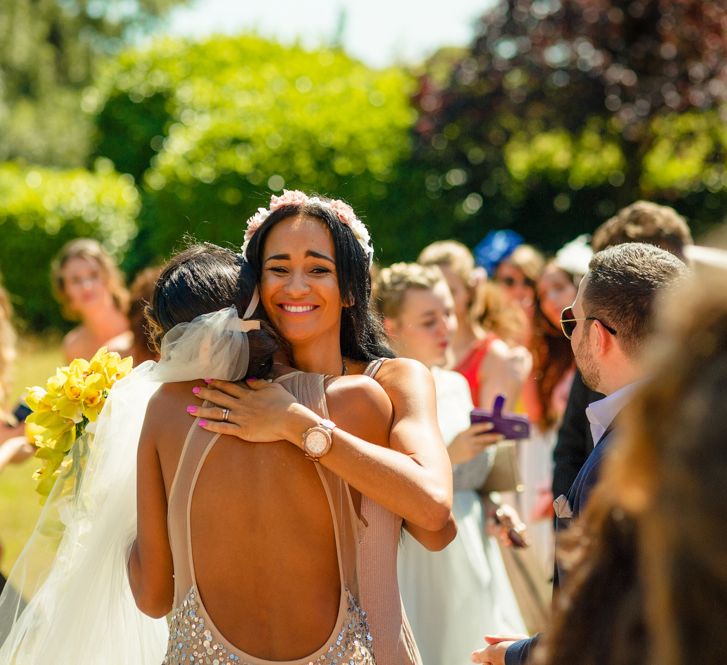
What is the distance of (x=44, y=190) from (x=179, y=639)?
14.3 m

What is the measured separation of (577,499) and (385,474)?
1.50 ft

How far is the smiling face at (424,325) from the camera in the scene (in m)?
4.73

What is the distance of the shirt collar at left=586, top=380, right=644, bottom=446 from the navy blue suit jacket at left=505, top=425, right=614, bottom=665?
9cm

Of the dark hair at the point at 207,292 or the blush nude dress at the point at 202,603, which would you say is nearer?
the blush nude dress at the point at 202,603

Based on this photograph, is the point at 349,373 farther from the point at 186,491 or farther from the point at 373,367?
the point at 186,491

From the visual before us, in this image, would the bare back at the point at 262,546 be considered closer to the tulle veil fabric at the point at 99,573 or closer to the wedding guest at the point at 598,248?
the tulle veil fabric at the point at 99,573

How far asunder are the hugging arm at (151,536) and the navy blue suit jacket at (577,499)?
87 cm

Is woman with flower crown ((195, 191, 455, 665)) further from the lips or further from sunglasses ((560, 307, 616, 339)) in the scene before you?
sunglasses ((560, 307, 616, 339))

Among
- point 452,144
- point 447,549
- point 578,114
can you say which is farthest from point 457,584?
point 452,144

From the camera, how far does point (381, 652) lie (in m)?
2.57

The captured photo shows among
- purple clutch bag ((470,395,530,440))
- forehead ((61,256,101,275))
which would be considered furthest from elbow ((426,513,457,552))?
forehead ((61,256,101,275))

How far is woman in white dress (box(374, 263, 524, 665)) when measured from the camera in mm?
4496

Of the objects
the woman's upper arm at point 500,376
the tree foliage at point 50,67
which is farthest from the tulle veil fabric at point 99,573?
the tree foliage at point 50,67

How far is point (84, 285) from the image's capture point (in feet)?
21.6
